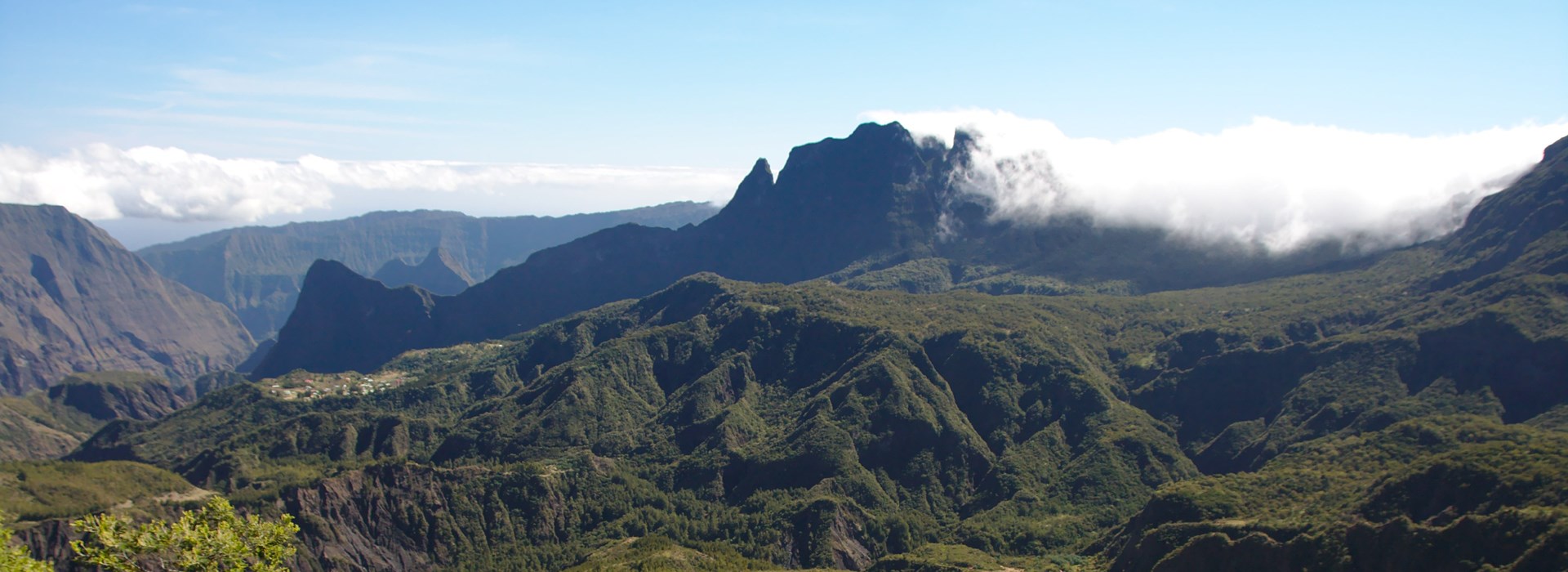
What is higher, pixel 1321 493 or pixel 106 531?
pixel 106 531

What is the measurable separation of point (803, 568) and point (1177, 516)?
229 ft

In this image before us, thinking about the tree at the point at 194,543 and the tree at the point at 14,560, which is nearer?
the tree at the point at 14,560

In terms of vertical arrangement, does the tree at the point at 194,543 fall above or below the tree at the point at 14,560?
below

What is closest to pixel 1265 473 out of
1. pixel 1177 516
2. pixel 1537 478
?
pixel 1177 516

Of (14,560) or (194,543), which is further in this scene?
(194,543)

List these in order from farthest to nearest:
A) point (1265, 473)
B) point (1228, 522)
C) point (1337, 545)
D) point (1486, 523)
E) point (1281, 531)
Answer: point (1265, 473), point (1228, 522), point (1281, 531), point (1337, 545), point (1486, 523)

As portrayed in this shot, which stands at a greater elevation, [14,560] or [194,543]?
[14,560]

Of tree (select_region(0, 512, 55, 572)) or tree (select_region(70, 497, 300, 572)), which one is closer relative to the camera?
tree (select_region(0, 512, 55, 572))

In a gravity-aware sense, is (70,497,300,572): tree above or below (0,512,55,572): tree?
below

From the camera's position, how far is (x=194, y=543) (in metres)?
62.2

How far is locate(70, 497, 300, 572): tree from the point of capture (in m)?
60.9

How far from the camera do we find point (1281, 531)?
144750mm

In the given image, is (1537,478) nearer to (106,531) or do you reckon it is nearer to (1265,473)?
(1265,473)

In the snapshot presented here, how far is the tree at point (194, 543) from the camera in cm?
6091
